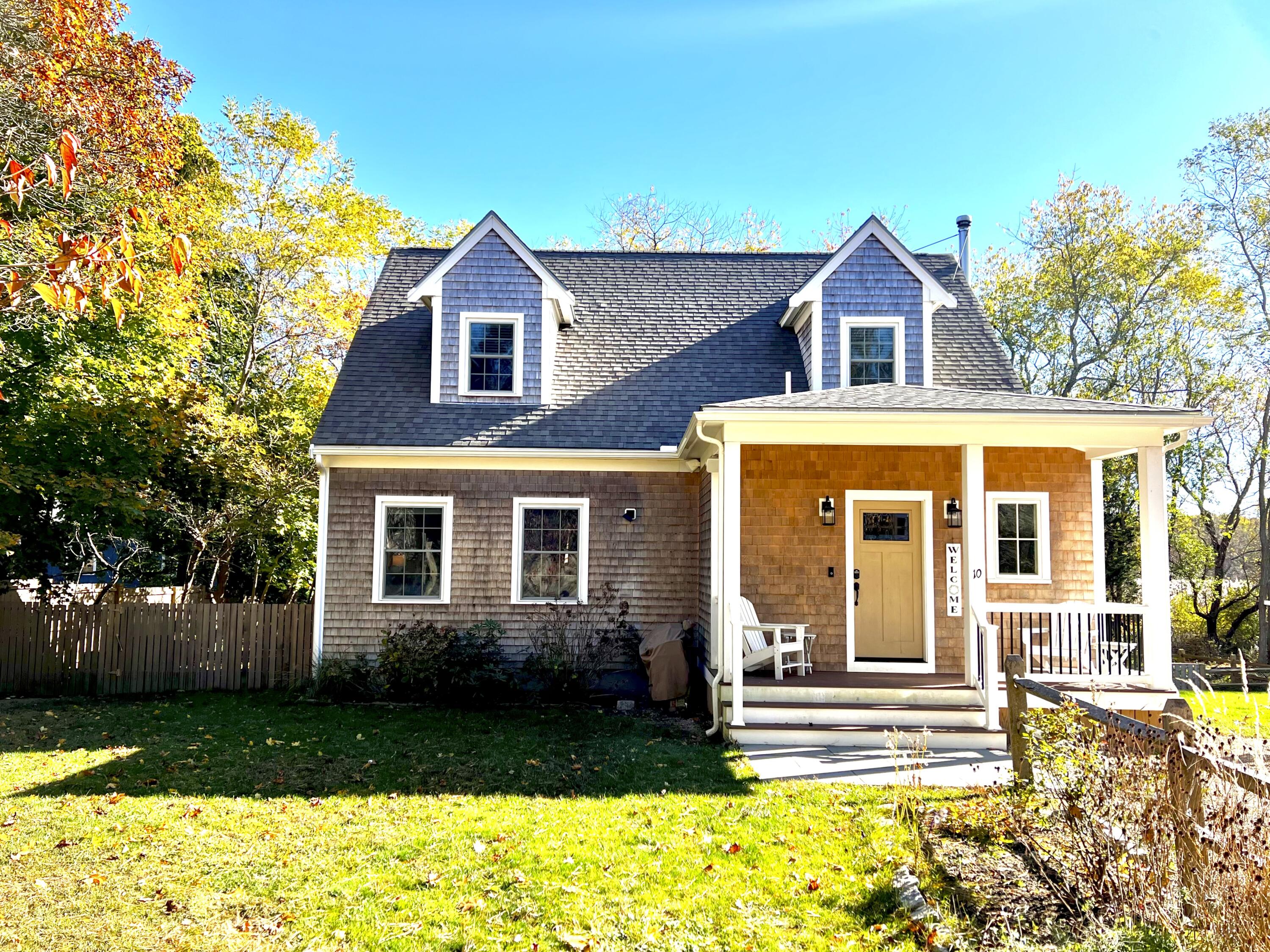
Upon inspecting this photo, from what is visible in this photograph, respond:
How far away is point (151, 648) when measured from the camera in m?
11.2

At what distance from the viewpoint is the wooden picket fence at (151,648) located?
1101 centimetres

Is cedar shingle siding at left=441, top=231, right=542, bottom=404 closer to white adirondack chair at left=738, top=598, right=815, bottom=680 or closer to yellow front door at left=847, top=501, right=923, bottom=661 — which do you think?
white adirondack chair at left=738, top=598, right=815, bottom=680

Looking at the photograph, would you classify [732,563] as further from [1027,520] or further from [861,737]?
[1027,520]

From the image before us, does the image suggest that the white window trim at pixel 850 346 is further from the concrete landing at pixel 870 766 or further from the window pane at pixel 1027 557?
the concrete landing at pixel 870 766

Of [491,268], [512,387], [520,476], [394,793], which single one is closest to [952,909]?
[394,793]

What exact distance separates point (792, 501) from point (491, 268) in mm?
5629

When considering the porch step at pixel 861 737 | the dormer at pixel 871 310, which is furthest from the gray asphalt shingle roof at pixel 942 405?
the porch step at pixel 861 737

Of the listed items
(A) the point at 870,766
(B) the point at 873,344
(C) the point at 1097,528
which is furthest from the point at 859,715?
(B) the point at 873,344

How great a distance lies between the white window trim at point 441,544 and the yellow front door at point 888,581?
551 centimetres

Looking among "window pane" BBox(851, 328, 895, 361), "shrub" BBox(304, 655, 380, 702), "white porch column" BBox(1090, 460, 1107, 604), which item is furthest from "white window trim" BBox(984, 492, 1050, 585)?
"shrub" BBox(304, 655, 380, 702)

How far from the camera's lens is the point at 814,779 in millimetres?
6523

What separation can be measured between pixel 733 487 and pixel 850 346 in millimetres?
4342

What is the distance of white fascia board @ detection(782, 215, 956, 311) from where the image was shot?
11289 mm

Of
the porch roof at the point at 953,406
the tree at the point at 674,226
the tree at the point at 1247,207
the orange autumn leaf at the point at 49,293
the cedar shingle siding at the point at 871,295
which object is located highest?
the tree at the point at 674,226
